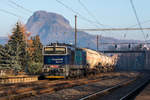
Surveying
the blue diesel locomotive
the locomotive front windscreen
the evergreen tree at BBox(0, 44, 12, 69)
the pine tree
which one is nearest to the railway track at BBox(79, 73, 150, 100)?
the blue diesel locomotive

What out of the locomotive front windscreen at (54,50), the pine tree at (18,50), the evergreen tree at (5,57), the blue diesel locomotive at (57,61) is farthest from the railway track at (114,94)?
the evergreen tree at (5,57)

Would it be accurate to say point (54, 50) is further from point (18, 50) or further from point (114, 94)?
point (18, 50)

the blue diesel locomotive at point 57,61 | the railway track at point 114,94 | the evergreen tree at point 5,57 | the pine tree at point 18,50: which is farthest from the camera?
the pine tree at point 18,50

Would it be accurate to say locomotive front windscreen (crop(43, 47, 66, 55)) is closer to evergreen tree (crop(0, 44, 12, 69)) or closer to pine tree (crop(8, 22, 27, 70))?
pine tree (crop(8, 22, 27, 70))

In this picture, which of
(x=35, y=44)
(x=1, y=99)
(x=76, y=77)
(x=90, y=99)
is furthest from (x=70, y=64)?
(x=35, y=44)

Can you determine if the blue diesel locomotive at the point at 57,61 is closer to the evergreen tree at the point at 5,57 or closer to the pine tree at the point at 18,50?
the pine tree at the point at 18,50

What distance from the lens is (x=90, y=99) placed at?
14.9m

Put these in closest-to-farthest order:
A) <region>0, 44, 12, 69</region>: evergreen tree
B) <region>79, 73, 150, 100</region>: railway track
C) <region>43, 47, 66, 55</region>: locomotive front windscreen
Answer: <region>79, 73, 150, 100</region>: railway track, <region>43, 47, 66, 55</region>: locomotive front windscreen, <region>0, 44, 12, 69</region>: evergreen tree

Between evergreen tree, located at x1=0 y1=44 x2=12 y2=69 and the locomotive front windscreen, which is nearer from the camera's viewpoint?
the locomotive front windscreen

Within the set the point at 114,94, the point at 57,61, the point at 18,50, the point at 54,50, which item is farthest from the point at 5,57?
the point at 114,94

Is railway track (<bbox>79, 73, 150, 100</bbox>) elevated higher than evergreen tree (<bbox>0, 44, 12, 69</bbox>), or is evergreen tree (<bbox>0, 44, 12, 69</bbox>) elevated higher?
evergreen tree (<bbox>0, 44, 12, 69</bbox>)

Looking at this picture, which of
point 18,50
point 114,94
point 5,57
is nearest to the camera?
point 114,94

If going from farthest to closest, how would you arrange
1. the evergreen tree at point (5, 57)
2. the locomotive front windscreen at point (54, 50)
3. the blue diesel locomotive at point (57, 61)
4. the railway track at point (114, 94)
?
the evergreen tree at point (5, 57) → the locomotive front windscreen at point (54, 50) → the blue diesel locomotive at point (57, 61) → the railway track at point (114, 94)

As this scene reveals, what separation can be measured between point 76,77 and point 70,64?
457 centimetres
